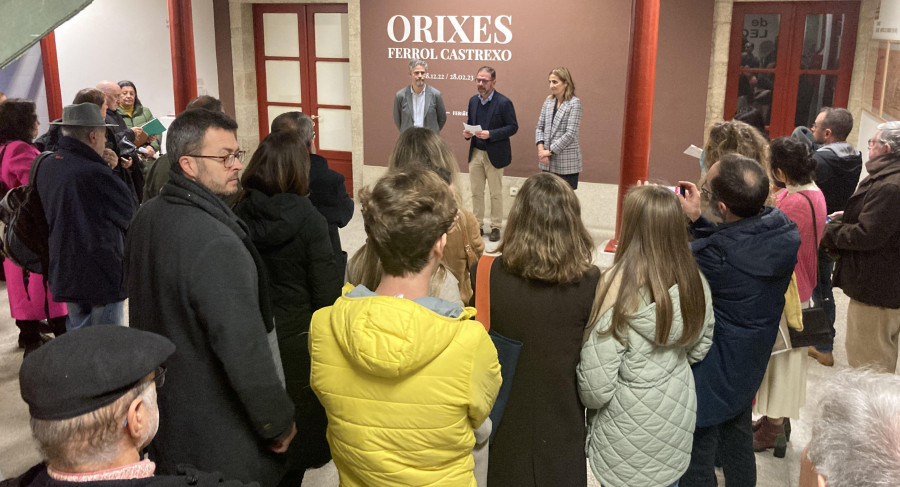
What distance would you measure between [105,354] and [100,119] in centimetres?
304

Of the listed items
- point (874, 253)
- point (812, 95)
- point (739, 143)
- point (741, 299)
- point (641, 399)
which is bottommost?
point (641, 399)

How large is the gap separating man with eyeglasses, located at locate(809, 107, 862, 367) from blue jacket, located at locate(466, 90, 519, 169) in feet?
10.9

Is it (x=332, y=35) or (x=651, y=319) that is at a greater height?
(x=332, y=35)

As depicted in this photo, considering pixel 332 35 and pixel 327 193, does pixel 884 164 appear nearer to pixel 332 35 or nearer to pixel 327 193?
pixel 327 193

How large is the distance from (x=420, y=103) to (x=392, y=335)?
643cm

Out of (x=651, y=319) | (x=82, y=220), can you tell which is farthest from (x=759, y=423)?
(x=82, y=220)

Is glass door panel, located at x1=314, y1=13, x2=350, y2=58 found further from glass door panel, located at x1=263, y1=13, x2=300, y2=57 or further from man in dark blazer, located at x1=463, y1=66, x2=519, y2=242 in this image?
man in dark blazer, located at x1=463, y1=66, x2=519, y2=242

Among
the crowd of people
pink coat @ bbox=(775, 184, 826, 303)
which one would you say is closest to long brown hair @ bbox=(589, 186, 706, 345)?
the crowd of people

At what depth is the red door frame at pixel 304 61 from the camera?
9188 millimetres

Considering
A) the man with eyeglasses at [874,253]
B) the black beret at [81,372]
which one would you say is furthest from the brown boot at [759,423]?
the black beret at [81,372]

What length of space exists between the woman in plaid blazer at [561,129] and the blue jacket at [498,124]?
0.35 meters

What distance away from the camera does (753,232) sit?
2.59 meters

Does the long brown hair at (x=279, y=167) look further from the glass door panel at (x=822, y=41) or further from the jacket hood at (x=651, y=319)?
the glass door panel at (x=822, y=41)

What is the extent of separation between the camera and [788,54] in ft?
23.9
